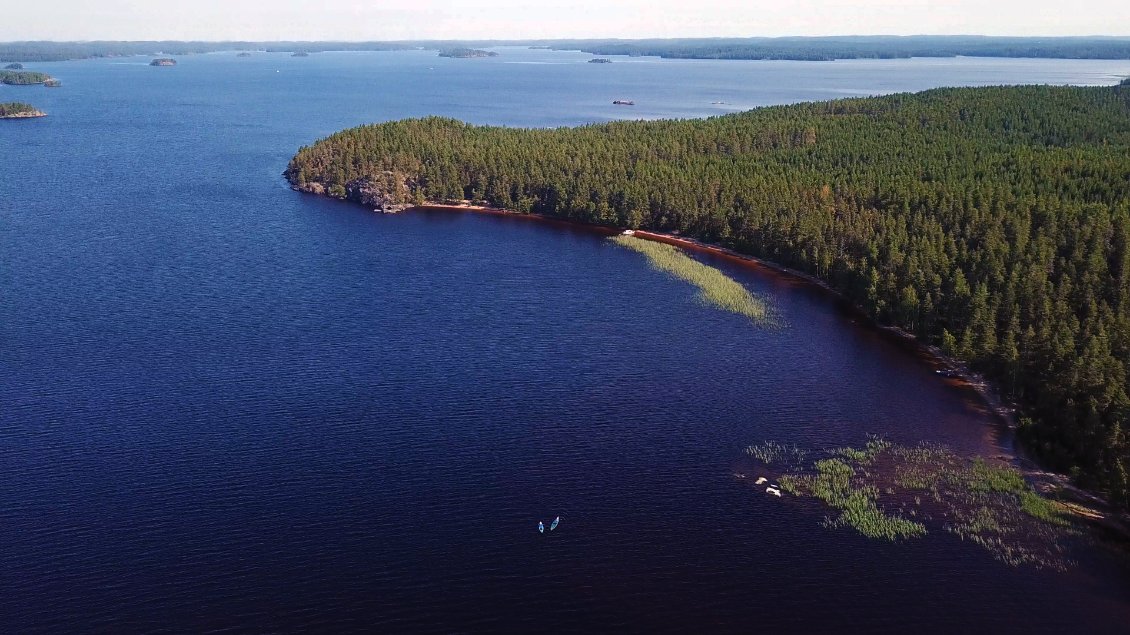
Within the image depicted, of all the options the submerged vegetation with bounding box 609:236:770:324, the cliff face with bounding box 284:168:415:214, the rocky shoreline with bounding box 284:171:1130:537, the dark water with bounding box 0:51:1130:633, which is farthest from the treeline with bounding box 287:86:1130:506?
the submerged vegetation with bounding box 609:236:770:324

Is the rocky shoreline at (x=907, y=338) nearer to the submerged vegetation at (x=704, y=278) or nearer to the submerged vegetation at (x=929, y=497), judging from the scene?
the submerged vegetation at (x=929, y=497)

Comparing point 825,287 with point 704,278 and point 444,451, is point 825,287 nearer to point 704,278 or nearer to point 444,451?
point 704,278

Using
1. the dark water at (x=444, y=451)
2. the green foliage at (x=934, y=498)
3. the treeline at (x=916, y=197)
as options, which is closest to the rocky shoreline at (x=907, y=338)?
the treeline at (x=916, y=197)

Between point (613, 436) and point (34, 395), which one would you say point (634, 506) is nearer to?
point (613, 436)

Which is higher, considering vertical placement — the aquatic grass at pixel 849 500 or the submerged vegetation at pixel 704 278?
the submerged vegetation at pixel 704 278

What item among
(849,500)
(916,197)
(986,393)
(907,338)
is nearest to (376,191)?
(916,197)

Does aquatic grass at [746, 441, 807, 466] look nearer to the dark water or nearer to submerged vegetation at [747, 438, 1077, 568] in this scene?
submerged vegetation at [747, 438, 1077, 568]
